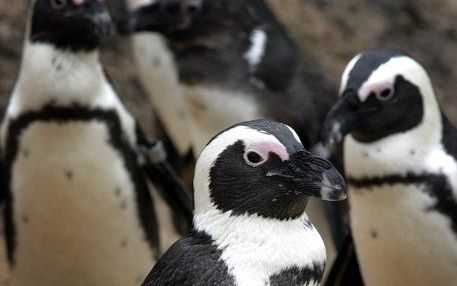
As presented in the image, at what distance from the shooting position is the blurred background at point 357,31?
18.7 ft

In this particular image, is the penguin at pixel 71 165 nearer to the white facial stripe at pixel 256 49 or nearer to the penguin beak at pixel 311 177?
the white facial stripe at pixel 256 49

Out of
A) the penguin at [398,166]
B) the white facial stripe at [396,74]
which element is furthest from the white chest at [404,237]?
the white facial stripe at [396,74]

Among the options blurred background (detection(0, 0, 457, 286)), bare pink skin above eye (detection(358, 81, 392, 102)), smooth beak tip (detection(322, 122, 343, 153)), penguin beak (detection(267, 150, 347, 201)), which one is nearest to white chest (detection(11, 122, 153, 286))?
smooth beak tip (detection(322, 122, 343, 153))

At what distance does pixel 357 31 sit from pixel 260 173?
3.20 meters

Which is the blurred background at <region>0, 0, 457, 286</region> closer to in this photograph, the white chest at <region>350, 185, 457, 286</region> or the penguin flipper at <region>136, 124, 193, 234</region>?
the penguin flipper at <region>136, 124, 193, 234</region>

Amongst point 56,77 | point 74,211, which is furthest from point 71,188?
point 56,77

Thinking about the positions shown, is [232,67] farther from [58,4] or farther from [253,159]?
[253,159]

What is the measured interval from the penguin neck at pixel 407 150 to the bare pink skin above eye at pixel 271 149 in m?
1.02

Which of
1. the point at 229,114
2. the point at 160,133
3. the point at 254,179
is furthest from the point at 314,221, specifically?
the point at 254,179

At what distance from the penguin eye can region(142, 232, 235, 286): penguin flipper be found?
0.17 meters

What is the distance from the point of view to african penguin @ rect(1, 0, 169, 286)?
383 centimetres

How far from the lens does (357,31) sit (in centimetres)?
578

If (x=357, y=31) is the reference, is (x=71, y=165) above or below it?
above

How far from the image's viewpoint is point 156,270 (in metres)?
2.63
